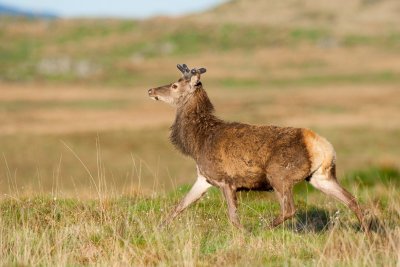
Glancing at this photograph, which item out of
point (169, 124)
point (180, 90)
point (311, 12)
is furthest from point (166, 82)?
point (311, 12)

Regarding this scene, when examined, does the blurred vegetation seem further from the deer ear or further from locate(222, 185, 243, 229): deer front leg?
locate(222, 185, 243, 229): deer front leg

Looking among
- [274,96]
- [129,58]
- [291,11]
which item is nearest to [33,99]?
[274,96]

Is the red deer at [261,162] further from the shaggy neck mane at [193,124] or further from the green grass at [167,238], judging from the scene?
the green grass at [167,238]

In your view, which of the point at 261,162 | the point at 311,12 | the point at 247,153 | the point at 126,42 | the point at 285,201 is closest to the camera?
the point at 285,201

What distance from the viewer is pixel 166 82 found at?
77.8 meters

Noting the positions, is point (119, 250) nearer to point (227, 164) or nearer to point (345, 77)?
point (227, 164)

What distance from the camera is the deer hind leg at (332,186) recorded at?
9.63m

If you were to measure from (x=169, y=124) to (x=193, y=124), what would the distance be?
3124cm

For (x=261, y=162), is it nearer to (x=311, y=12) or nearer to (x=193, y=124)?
(x=193, y=124)

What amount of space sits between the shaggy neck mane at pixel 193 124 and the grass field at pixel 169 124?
0.88 m

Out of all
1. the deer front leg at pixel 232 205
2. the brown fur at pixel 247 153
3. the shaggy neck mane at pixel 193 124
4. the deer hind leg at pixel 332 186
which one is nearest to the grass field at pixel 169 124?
the deer hind leg at pixel 332 186

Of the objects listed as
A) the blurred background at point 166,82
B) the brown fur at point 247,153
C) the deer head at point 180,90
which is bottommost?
the blurred background at point 166,82

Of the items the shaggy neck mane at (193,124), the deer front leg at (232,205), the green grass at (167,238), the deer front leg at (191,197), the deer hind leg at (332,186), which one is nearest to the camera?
the green grass at (167,238)

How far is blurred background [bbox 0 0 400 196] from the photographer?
2962cm
